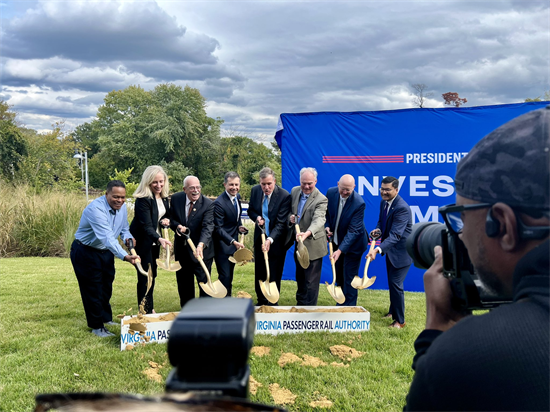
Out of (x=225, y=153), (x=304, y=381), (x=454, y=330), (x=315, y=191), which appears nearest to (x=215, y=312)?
(x=454, y=330)

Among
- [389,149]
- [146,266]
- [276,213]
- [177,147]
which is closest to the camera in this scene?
[146,266]

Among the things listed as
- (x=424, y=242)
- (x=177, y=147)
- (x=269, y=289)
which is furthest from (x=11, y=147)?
(x=424, y=242)

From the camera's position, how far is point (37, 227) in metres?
10.9

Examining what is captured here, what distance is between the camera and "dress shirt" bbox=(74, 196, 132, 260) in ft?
15.3

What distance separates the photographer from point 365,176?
789cm

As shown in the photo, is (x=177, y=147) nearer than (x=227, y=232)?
No

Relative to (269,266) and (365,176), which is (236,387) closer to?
(269,266)

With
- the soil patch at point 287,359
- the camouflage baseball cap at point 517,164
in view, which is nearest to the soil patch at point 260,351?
the soil patch at point 287,359

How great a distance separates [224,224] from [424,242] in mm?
4874

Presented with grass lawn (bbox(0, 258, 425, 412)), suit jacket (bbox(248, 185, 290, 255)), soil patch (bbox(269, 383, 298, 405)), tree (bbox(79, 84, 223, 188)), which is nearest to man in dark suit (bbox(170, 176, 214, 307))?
suit jacket (bbox(248, 185, 290, 255))

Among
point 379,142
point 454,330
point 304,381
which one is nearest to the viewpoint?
point 454,330

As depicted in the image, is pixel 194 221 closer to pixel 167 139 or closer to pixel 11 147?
pixel 11 147

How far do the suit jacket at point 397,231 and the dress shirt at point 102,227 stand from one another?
3.15 m

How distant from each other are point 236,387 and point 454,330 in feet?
1.34
